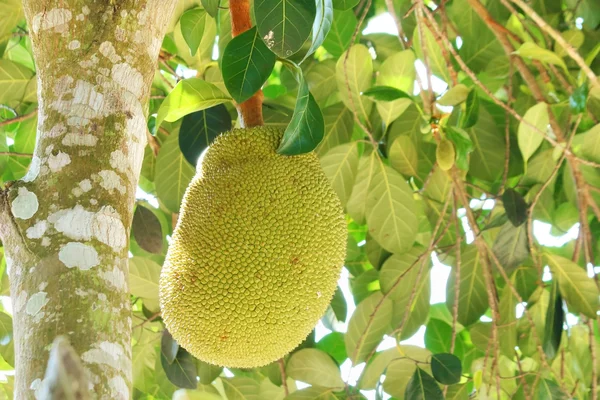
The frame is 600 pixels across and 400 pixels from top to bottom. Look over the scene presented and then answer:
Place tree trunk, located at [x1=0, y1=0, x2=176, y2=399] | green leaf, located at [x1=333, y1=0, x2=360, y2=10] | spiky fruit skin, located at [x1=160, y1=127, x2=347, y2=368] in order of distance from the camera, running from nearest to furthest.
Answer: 1. tree trunk, located at [x1=0, y1=0, x2=176, y2=399]
2. spiky fruit skin, located at [x1=160, y1=127, x2=347, y2=368]
3. green leaf, located at [x1=333, y1=0, x2=360, y2=10]

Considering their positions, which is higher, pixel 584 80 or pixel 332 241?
pixel 584 80

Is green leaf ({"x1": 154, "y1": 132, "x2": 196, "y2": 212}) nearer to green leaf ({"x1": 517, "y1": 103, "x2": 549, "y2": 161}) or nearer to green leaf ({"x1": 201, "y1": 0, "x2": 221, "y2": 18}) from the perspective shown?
green leaf ({"x1": 201, "y1": 0, "x2": 221, "y2": 18})

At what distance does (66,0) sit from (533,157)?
1.29 m

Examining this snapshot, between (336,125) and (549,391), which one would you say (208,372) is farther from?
(549,391)

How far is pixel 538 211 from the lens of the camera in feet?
6.53

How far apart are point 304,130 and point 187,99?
0.26m

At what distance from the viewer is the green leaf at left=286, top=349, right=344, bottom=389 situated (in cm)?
177

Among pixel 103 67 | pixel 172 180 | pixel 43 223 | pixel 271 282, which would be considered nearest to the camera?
pixel 43 223

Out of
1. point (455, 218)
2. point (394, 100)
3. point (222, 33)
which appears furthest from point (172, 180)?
point (455, 218)

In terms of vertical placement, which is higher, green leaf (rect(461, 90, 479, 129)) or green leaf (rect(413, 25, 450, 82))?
green leaf (rect(413, 25, 450, 82))

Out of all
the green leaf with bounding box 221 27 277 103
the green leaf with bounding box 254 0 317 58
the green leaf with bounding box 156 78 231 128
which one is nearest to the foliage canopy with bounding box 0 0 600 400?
the green leaf with bounding box 156 78 231 128

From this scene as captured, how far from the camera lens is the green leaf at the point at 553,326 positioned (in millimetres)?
1576

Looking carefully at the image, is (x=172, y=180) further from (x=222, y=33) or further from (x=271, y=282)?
(x=271, y=282)

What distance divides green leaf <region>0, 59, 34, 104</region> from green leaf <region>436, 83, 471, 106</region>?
3.39ft
